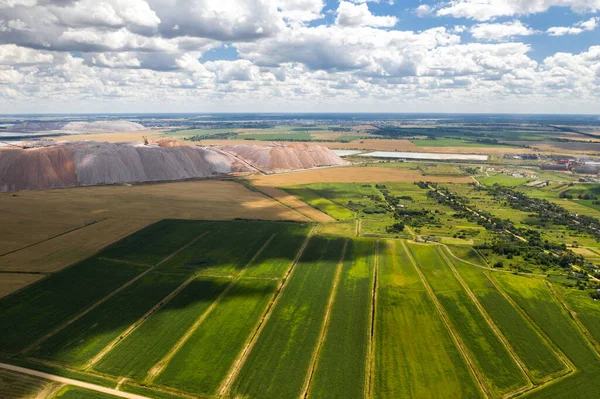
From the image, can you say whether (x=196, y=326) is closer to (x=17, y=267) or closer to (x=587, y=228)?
(x=17, y=267)

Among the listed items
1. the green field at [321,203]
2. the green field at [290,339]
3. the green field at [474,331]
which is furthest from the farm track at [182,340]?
the green field at [321,203]

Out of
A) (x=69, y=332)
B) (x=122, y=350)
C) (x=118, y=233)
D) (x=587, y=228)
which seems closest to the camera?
(x=122, y=350)

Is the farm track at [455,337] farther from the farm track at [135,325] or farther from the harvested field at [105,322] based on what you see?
the harvested field at [105,322]

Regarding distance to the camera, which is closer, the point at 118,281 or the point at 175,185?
the point at 118,281

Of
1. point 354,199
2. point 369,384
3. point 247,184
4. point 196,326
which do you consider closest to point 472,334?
point 369,384

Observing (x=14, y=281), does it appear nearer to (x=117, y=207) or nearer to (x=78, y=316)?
(x=78, y=316)

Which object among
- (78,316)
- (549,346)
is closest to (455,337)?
(549,346)
